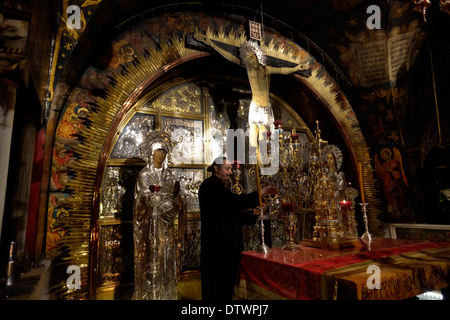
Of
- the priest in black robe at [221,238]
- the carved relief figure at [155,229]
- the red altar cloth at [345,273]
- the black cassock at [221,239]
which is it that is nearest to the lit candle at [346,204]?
the red altar cloth at [345,273]

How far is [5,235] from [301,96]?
5.29 metres

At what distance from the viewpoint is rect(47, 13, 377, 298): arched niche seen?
2.98m

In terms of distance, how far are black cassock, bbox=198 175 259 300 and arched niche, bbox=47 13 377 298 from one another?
151cm

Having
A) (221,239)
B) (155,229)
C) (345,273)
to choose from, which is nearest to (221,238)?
(221,239)

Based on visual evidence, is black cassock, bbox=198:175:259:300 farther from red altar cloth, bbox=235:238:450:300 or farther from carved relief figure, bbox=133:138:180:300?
carved relief figure, bbox=133:138:180:300

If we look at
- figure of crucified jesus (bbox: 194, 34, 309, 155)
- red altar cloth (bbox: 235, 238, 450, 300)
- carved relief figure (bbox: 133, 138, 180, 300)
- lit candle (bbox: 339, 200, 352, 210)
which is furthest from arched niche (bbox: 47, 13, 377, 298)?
lit candle (bbox: 339, 200, 352, 210)

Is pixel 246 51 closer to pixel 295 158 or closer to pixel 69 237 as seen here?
pixel 295 158

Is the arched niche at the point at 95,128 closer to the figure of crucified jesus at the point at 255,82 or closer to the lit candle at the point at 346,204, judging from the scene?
the figure of crucified jesus at the point at 255,82

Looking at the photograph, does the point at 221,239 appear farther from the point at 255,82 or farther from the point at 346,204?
the point at 255,82

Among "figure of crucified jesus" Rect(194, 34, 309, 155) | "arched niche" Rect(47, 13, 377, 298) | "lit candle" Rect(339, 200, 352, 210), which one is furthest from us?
"figure of crucified jesus" Rect(194, 34, 309, 155)

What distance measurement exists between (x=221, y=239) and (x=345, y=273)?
4.30 ft

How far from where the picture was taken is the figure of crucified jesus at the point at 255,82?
4250 millimetres

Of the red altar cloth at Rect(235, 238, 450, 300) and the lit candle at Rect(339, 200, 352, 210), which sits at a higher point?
the lit candle at Rect(339, 200, 352, 210)

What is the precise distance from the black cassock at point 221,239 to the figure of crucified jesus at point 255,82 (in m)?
1.78
